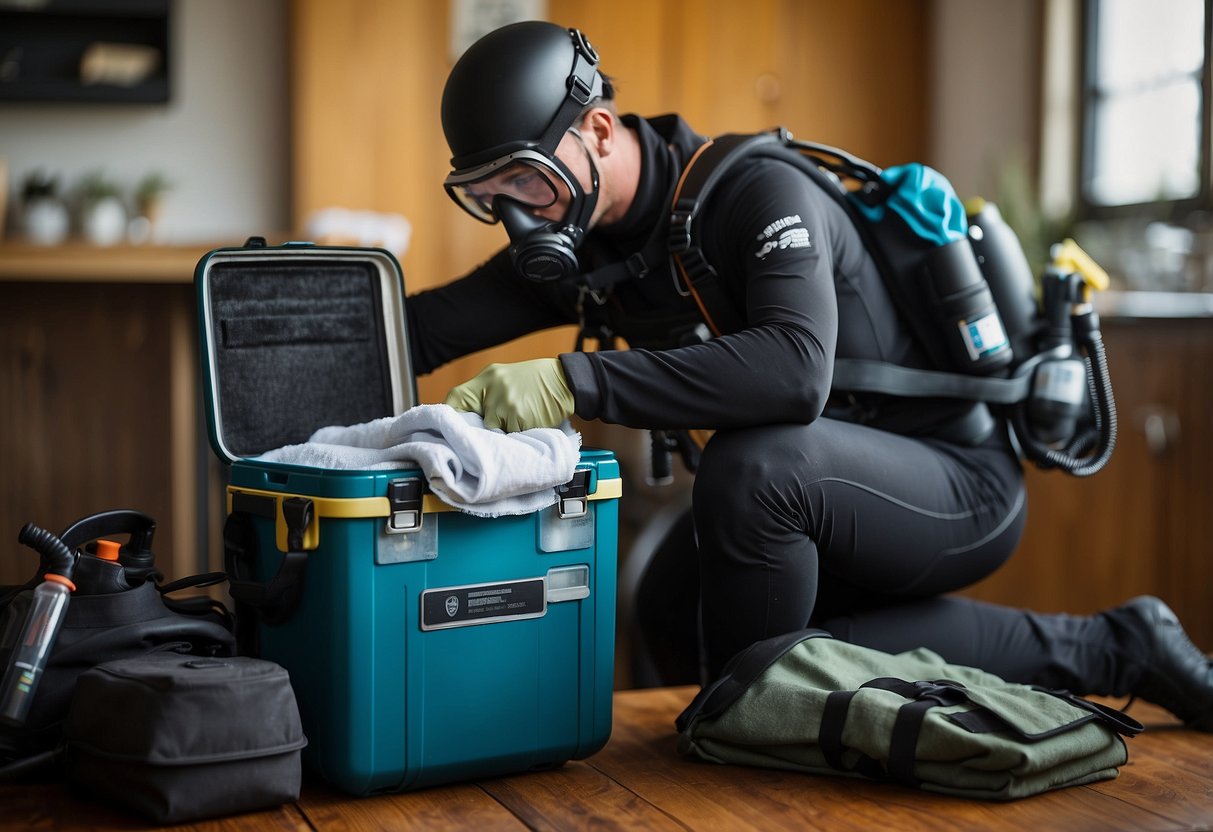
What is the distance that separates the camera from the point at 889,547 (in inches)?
61.6

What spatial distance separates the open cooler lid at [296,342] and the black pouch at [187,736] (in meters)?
0.36

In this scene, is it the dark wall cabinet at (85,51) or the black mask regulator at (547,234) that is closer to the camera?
the black mask regulator at (547,234)

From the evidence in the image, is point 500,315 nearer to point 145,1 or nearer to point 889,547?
point 889,547

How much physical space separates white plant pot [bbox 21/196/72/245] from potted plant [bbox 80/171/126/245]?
0.08 m

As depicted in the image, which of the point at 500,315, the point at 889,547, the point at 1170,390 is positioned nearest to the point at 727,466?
the point at 889,547

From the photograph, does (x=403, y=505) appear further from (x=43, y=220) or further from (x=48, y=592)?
(x=43, y=220)

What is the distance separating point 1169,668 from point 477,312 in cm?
106

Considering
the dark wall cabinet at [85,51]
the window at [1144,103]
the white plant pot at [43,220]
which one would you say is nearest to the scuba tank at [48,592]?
the white plant pot at [43,220]

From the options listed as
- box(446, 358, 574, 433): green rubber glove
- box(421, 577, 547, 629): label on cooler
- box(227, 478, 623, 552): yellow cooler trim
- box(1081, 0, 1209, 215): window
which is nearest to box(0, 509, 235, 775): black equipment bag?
box(227, 478, 623, 552): yellow cooler trim

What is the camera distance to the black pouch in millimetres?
1134

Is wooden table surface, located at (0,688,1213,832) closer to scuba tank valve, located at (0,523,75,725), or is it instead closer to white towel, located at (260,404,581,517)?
scuba tank valve, located at (0,523,75,725)

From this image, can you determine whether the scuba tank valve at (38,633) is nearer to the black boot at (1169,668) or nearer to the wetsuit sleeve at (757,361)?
the wetsuit sleeve at (757,361)

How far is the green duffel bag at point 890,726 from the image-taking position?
1.27 metres

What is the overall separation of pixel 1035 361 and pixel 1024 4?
2549 mm
